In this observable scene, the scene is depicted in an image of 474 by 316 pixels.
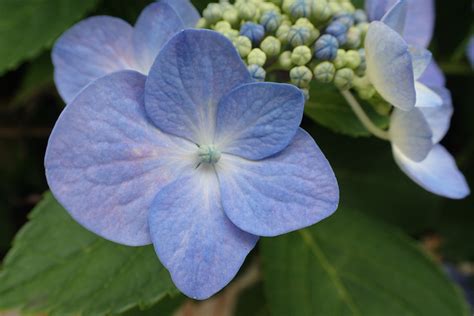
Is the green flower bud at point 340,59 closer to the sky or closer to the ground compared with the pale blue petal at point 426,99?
closer to the sky

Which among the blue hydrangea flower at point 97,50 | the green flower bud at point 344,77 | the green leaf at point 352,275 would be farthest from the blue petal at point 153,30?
the green leaf at point 352,275

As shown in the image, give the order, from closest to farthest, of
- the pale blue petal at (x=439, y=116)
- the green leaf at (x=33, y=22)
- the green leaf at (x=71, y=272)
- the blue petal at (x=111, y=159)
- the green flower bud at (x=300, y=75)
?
1. the blue petal at (x=111, y=159)
2. the green flower bud at (x=300, y=75)
3. the green leaf at (x=71, y=272)
4. the pale blue petal at (x=439, y=116)
5. the green leaf at (x=33, y=22)

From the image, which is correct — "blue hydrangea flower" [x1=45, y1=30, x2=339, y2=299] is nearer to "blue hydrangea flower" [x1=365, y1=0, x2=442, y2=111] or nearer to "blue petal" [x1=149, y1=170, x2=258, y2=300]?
"blue petal" [x1=149, y1=170, x2=258, y2=300]

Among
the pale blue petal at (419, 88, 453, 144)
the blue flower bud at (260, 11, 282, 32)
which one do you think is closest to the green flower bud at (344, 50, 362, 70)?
the blue flower bud at (260, 11, 282, 32)

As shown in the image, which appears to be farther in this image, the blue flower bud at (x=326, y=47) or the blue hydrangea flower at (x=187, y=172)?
the blue flower bud at (x=326, y=47)

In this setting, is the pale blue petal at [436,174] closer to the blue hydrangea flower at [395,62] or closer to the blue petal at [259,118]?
the blue hydrangea flower at [395,62]

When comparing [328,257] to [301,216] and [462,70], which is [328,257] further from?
[462,70]

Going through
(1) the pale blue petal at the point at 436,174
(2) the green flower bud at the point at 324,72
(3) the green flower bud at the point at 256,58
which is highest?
(3) the green flower bud at the point at 256,58

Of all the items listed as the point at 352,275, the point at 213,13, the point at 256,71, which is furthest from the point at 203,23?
the point at 352,275
